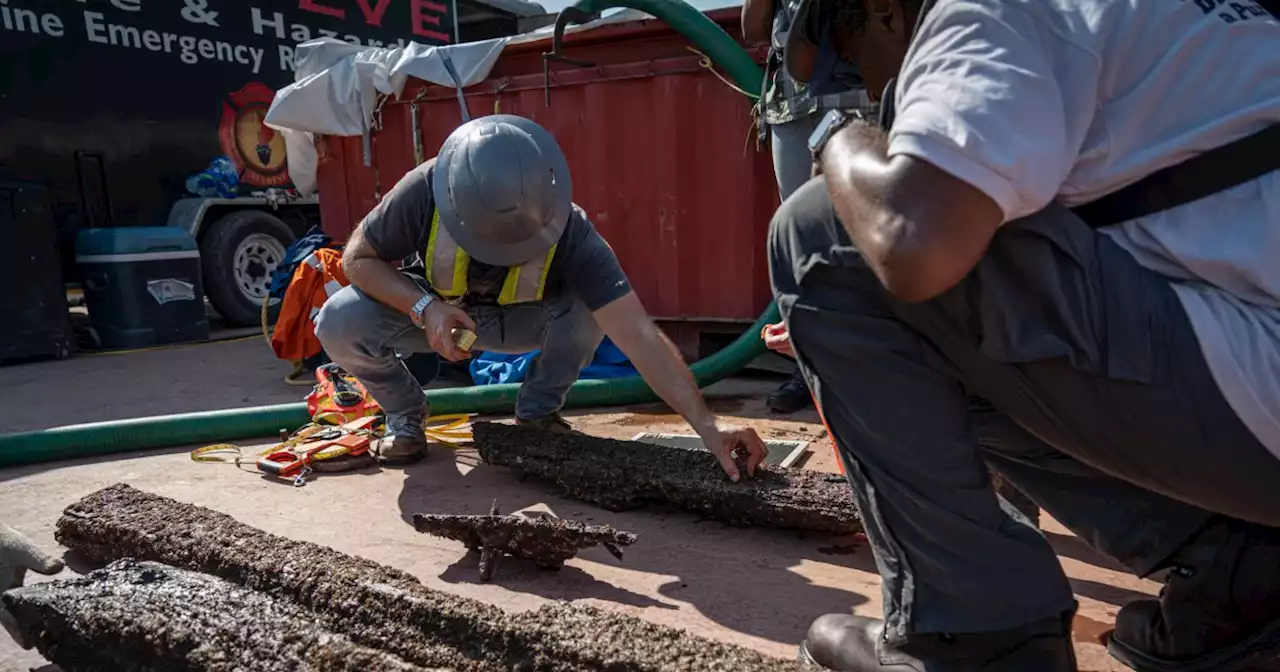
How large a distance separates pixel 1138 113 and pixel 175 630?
1791mm

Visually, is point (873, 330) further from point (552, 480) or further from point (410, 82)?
point (410, 82)

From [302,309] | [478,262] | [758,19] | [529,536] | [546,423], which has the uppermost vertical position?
[758,19]

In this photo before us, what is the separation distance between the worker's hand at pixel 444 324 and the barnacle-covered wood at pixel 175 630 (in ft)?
3.47

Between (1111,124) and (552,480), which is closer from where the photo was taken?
(1111,124)

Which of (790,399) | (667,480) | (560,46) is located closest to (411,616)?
(667,480)

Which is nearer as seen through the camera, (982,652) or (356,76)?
(982,652)

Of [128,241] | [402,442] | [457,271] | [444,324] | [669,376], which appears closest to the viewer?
[669,376]

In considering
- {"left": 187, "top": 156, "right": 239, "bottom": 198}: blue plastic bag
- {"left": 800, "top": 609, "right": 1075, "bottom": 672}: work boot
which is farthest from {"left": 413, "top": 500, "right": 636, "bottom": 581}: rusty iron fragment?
{"left": 187, "top": 156, "right": 239, "bottom": 198}: blue plastic bag

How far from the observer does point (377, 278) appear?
284cm

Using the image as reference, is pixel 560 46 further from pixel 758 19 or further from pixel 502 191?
pixel 502 191

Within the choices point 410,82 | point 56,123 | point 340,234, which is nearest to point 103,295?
point 56,123

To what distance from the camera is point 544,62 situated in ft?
15.4

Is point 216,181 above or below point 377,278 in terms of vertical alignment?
above

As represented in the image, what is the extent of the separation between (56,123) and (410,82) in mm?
3111
